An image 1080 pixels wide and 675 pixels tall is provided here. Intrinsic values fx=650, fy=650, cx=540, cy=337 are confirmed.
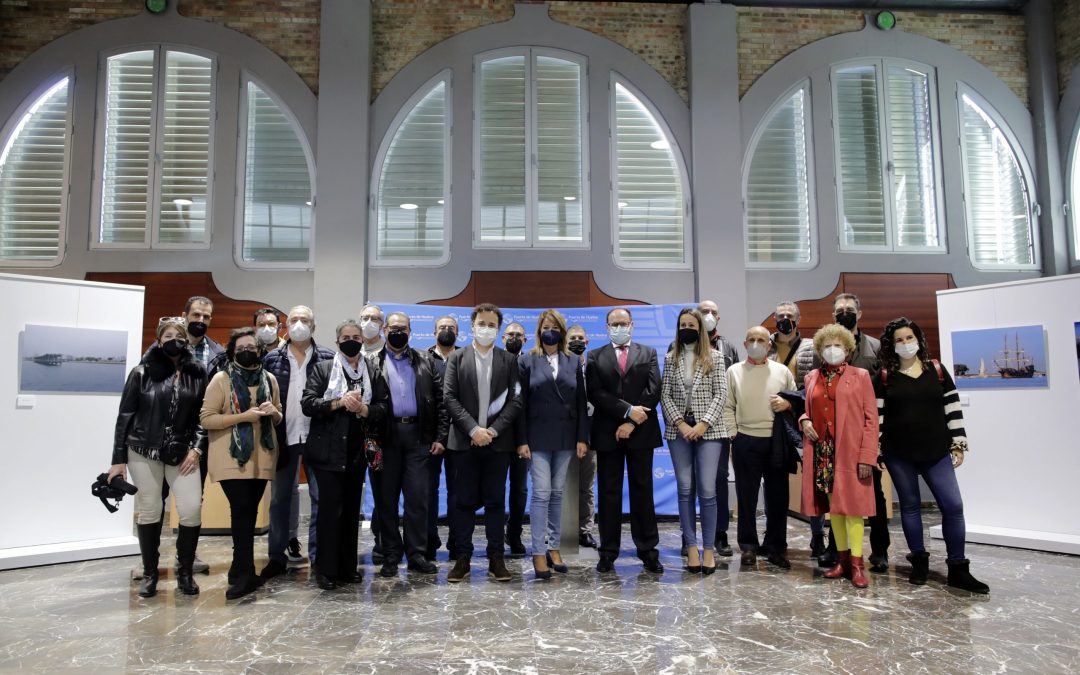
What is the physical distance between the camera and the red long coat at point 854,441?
362 cm

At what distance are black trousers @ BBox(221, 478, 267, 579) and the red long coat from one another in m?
3.23

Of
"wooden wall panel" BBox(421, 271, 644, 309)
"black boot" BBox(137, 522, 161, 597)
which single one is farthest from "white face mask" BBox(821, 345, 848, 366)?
"black boot" BBox(137, 522, 161, 597)

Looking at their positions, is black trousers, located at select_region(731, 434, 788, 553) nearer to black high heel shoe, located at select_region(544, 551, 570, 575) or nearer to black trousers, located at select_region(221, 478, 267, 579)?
black high heel shoe, located at select_region(544, 551, 570, 575)

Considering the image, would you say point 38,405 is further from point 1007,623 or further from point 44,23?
point 1007,623

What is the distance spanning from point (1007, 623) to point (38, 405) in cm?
589

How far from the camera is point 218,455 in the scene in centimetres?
342

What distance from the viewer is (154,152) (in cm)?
677

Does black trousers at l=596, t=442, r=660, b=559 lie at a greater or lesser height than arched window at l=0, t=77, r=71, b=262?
lesser

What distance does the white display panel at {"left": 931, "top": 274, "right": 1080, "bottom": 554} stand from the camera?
4.59m

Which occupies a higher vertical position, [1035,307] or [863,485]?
[1035,307]

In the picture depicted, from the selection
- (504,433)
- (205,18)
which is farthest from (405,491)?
(205,18)

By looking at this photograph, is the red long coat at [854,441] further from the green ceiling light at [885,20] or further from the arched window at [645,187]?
the green ceiling light at [885,20]

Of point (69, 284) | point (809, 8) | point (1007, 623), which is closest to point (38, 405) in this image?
point (69, 284)

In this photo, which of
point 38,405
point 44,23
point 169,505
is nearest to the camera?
point 38,405
